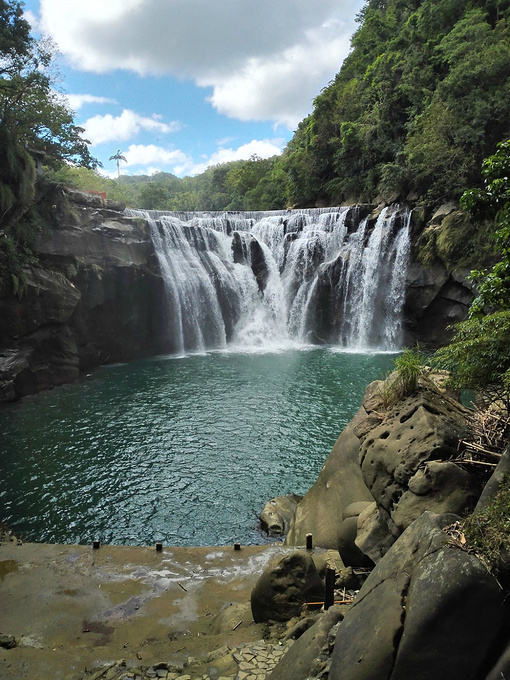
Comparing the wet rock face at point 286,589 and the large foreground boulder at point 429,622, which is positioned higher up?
the large foreground boulder at point 429,622

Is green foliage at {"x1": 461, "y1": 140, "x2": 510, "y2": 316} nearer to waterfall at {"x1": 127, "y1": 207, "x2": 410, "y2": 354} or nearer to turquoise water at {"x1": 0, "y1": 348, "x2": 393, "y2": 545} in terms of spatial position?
turquoise water at {"x1": 0, "y1": 348, "x2": 393, "y2": 545}

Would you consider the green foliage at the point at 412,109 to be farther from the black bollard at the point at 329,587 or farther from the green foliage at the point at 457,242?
the black bollard at the point at 329,587

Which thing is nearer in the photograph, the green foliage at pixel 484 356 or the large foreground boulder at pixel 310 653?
the large foreground boulder at pixel 310 653

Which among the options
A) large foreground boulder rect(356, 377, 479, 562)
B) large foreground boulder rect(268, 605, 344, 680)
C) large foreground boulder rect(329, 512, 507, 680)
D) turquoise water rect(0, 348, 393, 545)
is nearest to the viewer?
large foreground boulder rect(329, 512, 507, 680)

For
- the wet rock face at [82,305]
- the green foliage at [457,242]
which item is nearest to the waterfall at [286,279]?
the wet rock face at [82,305]

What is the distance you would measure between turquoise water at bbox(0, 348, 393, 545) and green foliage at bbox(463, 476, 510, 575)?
6.22m

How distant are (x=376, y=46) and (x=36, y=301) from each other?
1416 inches

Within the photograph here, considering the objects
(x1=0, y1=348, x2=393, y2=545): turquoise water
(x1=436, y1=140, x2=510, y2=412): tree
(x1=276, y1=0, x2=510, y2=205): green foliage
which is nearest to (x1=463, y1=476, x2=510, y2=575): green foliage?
(x1=436, y1=140, x2=510, y2=412): tree

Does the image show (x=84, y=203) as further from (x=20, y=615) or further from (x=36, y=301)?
(x=20, y=615)

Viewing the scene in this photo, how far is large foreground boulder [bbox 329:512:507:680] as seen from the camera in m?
2.80

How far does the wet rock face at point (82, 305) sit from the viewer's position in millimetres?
18500

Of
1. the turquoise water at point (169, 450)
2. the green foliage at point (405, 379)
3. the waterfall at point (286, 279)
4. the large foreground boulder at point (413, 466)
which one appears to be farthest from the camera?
the waterfall at point (286, 279)

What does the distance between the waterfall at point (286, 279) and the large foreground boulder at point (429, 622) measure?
22.9 m

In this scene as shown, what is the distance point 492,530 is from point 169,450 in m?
10.6
